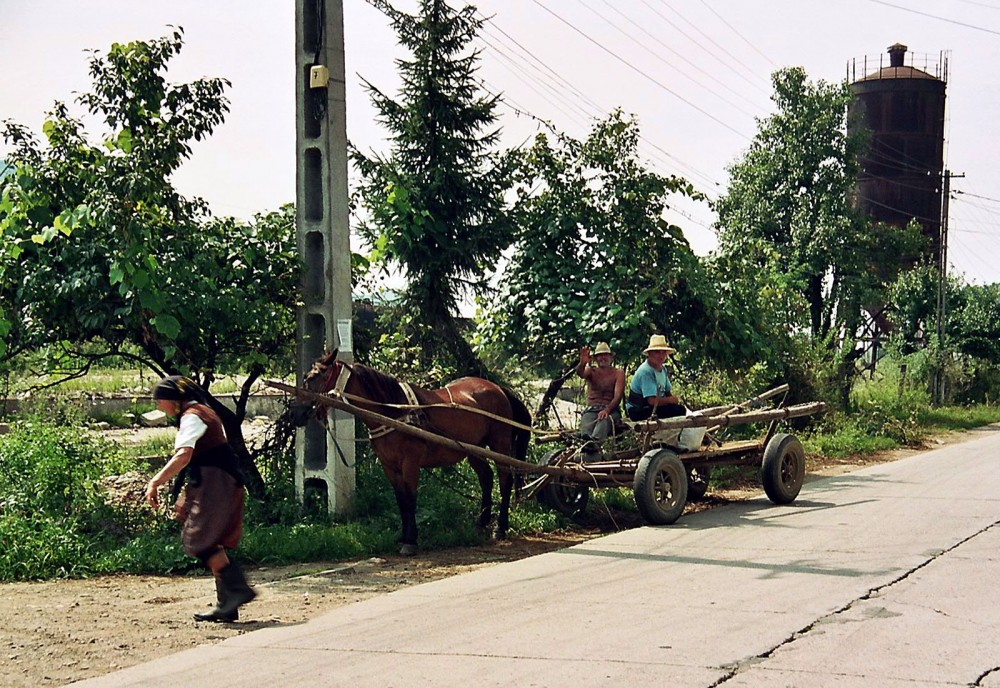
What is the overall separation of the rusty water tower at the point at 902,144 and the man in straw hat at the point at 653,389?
37735 mm

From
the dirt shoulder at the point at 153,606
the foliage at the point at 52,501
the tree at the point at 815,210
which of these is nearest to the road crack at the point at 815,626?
the dirt shoulder at the point at 153,606

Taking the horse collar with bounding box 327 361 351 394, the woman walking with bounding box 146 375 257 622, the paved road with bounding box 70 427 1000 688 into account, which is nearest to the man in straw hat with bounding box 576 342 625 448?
the paved road with bounding box 70 427 1000 688

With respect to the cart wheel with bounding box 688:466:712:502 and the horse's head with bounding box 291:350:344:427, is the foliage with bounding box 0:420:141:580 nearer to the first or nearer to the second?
the horse's head with bounding box 291:350:344:427

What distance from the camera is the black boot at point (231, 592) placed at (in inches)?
309

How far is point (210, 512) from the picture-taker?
26.1ft

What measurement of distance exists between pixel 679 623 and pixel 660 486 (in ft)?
16.1

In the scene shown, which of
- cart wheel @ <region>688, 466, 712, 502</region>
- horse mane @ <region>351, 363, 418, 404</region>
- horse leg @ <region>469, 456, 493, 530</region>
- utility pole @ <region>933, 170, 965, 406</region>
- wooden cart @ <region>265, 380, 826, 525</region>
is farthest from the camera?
utility pole @ <region>933, 170, 965, 406</region>

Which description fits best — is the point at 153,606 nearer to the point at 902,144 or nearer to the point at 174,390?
the point at 174,390

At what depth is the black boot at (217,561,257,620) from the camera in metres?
7.84

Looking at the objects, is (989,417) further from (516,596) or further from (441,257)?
A: (516,596)

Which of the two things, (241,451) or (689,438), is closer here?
(241,451)

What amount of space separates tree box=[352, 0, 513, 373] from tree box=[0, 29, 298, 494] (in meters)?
4.07

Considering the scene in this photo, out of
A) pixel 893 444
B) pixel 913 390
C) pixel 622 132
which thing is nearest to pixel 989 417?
pixel 913 390

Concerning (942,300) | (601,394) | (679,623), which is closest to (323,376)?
(601,394)
